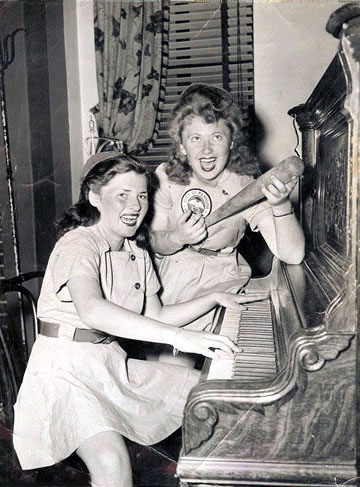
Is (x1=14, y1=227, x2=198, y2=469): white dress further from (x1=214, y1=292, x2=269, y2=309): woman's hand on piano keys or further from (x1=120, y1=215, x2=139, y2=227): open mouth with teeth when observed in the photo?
(x1=214, y1=292, x2=269, y2=309): woman's hand on piano keys

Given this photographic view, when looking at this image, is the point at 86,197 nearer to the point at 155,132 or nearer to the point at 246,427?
the point at 155,132

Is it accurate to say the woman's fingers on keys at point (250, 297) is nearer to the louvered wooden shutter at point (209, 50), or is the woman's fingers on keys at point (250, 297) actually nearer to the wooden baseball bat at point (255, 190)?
the wooden baseball bat at point (255, 190)

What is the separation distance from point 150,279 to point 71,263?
235 millimetres

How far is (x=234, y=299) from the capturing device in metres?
1.17

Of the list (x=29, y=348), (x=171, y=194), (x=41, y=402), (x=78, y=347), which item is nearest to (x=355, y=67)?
(x=171, y=194)

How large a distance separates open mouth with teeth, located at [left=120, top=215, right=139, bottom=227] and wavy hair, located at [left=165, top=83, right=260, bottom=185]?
0.57ft

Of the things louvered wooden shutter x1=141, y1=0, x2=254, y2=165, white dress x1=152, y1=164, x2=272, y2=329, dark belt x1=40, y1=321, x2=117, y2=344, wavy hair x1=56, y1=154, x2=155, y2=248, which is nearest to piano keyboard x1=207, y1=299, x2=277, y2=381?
white dress x1=152, y1=164, x2=272, y2=329

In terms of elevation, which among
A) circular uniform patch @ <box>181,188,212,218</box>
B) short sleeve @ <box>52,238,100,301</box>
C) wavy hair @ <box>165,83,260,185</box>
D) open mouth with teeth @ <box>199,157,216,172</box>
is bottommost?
short sleeve @ <box>52,238,100,301</box>

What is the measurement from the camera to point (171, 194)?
118 centimetres

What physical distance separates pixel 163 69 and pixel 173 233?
40 cm

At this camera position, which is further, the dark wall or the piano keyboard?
the dark wall

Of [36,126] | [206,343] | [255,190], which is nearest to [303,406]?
[206,343]

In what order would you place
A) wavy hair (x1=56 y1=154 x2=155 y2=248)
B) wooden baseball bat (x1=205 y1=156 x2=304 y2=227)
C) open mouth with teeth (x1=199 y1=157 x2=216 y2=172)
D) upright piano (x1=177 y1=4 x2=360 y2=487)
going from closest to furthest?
upright piano (x1=177 y1=4 x2=360 y2=487)
wooden baseball bat (x1=205 y1=156 x2=304 y2=227)
wavy hair (x1=56 y1=154 x2=155 y2=248)
open mouth with teeth (x1=199 y1=157 x2=216 y2=172)

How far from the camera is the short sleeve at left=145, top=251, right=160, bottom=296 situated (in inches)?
45.6
